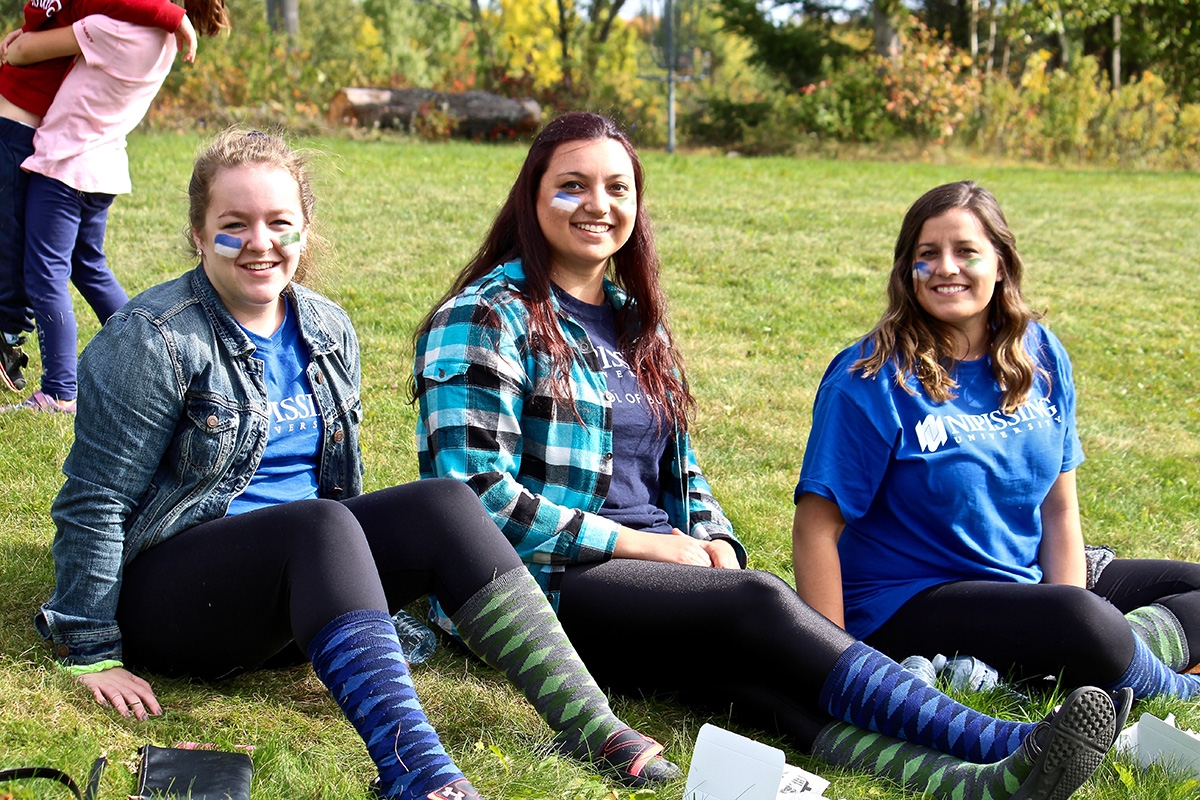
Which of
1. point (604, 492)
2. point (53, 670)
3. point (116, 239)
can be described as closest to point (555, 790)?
point (604, 492)

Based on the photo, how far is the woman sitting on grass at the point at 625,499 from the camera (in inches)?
96.7

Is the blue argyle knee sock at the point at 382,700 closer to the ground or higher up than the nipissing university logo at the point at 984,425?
closer to the ground

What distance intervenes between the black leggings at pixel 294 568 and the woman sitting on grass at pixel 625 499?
262mm

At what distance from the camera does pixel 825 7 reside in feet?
72.2

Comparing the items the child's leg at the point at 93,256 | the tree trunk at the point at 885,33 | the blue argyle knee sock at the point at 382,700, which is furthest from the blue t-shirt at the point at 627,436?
the tree trunk at the point at 885,33

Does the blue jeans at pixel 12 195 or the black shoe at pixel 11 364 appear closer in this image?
the blue jeans at pixel 12 195

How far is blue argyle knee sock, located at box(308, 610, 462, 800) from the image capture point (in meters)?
2.14

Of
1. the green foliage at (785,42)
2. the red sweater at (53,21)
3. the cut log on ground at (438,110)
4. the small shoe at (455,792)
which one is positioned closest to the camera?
the small shoe at (455,792)

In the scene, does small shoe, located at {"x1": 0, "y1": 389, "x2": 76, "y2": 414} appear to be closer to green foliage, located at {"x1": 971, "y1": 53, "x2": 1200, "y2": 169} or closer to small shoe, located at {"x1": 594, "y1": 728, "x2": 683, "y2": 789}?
small shoe, located at {"x1": 594, "y1": 728, "x2": 683, "y2": 789}

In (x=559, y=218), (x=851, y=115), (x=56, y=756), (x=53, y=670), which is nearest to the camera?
(x=56, y=756)

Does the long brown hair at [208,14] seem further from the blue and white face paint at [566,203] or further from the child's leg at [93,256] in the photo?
the blue and white face paint at [566,203]

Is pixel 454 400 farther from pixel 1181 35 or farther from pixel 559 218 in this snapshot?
pixel 1181 35

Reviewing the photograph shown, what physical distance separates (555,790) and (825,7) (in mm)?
21666

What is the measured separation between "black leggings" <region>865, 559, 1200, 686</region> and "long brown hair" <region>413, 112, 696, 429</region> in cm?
78
